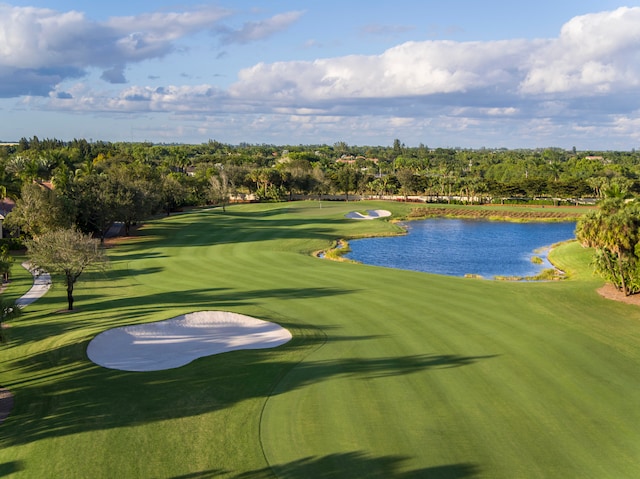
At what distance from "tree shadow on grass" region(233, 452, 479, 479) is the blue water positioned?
34003 mm

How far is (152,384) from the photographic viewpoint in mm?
18719

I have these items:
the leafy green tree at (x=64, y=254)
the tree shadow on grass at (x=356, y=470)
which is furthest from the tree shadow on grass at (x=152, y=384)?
the leafy green tree at (x=64, y=254)

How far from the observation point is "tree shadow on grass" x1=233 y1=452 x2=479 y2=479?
12984mm

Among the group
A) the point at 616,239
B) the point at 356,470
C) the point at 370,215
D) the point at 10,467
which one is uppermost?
the point at 616,239

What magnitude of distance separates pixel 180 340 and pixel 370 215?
70.0 metres

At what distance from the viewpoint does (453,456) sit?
13.9 metres

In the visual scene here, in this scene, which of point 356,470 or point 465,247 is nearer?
point 356,470

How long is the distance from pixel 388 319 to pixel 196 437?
13734 millimetres

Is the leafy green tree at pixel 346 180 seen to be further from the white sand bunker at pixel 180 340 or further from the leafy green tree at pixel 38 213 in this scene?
the white sand bunker at pixel 180 340

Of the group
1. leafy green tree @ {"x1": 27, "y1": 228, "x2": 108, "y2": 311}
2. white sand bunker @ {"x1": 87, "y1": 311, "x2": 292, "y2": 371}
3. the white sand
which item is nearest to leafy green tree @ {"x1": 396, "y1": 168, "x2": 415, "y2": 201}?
the white sand

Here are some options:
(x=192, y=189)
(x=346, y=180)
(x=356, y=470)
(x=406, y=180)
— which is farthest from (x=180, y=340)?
(x=346, y=180)

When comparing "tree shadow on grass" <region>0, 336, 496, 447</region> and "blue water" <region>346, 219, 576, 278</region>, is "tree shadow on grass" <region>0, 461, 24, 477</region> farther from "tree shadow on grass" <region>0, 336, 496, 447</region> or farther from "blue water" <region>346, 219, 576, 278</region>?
"blue water" <region>346, 219, 576, 278</region>

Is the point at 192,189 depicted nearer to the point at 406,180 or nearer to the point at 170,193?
the point at 170,193

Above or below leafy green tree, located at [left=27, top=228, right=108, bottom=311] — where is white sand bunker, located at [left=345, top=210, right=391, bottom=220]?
below
